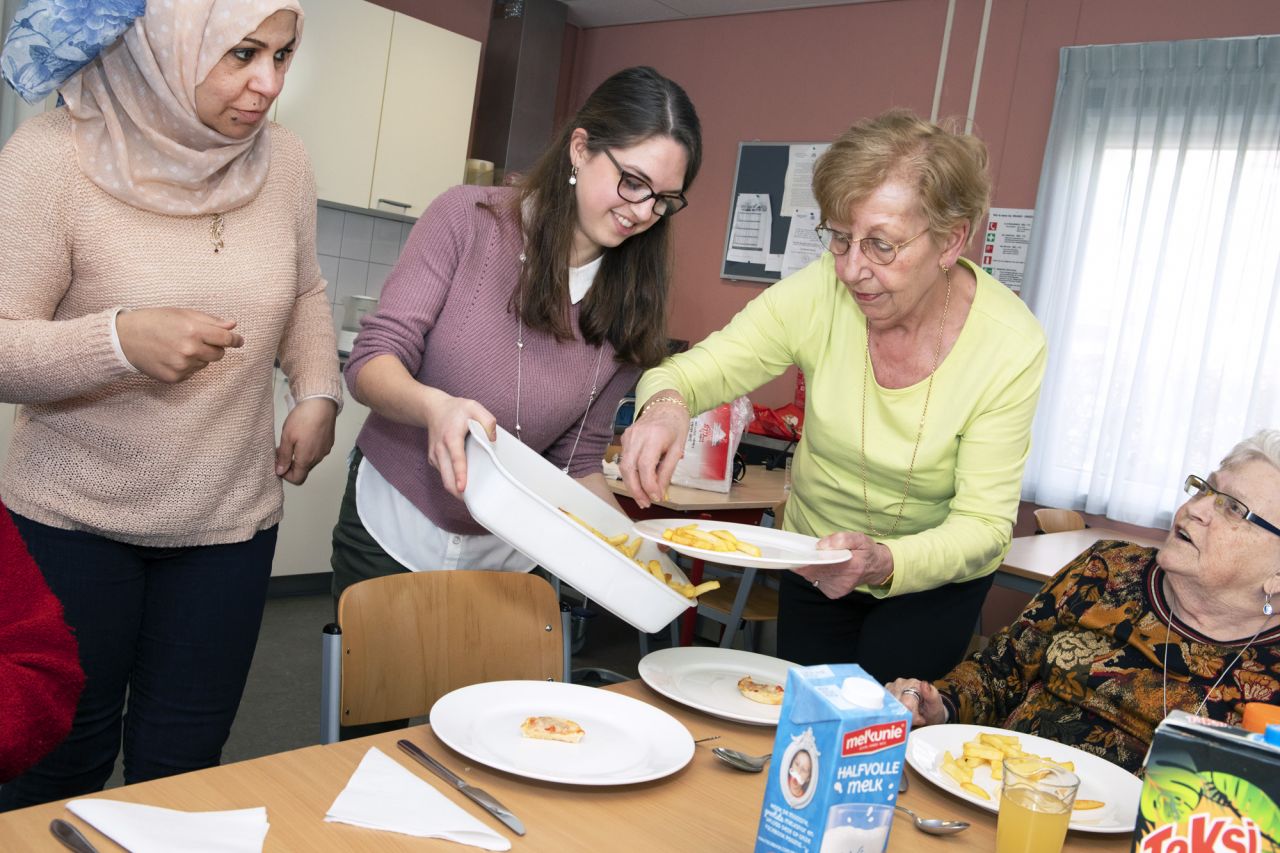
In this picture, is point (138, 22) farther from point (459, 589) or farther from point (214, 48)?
point (459, 589)

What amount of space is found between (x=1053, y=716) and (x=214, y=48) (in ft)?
4.86

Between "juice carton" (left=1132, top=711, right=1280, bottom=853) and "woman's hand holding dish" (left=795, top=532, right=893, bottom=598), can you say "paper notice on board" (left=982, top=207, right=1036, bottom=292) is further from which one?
"juice carton" (left=1132, top=711, right=1280, bottom=853)

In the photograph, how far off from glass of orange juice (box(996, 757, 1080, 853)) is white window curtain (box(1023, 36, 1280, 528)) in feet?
11.2

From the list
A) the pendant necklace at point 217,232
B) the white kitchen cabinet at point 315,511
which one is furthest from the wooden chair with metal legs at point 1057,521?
the pendant necklace at point 217,232

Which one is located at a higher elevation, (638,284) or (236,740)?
(638,284)

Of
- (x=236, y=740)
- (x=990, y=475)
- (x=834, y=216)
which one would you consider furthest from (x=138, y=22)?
(x=236, y=740)

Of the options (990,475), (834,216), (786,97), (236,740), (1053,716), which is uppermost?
(786,97)

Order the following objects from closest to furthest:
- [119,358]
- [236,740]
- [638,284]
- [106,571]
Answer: [119,358]
[106,571]
[638,284]
[236,740]

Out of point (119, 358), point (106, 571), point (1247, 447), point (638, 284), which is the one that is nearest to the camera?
point (119, 358)

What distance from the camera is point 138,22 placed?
4.50 ft

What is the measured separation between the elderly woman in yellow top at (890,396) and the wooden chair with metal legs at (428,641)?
0.95 feet

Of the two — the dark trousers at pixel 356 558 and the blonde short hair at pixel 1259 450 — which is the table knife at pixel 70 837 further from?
the blonde short hair at pixel 1259 450

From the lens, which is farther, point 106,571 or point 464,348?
point 464,348

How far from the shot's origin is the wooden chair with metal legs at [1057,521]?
4078 millimetres
